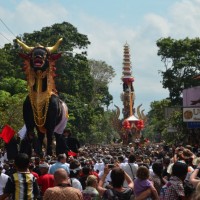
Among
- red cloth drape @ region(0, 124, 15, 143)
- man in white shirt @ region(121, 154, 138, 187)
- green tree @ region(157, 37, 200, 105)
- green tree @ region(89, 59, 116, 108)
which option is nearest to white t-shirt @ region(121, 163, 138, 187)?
man in white shirt @ region(121, 154, 138, 187)

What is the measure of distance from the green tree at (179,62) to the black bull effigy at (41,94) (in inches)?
1325

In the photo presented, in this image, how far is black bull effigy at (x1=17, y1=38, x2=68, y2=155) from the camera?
91.4 feet

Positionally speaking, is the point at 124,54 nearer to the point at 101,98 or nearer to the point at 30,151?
the point at 101,98

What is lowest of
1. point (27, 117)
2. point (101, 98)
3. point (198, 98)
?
point (27, 117)

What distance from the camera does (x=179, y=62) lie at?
62.2 meters

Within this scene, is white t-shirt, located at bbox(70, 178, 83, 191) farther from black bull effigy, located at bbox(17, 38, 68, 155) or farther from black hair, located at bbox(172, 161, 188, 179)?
black bull effigy, located at bbox(17, 38, 68, 155)

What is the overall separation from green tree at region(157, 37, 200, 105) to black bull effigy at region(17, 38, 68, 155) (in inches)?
1325

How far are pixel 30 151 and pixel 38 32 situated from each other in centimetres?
4861

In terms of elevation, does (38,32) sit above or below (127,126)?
above

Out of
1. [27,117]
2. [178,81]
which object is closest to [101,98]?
[178,81]

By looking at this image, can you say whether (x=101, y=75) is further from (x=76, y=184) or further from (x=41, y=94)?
(x=76, y=184)

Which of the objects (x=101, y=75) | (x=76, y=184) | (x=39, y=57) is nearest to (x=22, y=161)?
(x=76, y=184)

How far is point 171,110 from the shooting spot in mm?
54656

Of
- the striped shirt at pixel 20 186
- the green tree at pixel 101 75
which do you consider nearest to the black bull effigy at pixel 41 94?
the striped shirt at pixel 20 186
